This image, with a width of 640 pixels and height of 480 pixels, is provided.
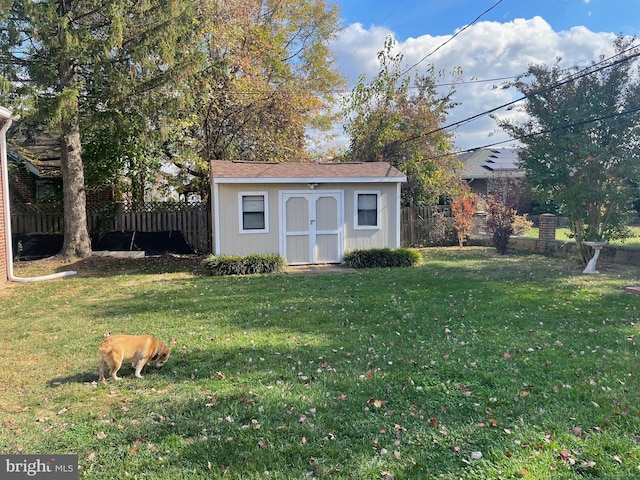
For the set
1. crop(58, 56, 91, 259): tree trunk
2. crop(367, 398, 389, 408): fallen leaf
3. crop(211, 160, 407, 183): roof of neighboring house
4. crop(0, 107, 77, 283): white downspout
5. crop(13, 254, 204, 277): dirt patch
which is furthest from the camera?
crop(58, 56, 91, 259): tree trunk

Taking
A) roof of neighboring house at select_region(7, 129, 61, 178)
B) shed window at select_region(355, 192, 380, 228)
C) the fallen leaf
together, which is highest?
roof of neighboring house at select_region(7, 129, 61, 178)

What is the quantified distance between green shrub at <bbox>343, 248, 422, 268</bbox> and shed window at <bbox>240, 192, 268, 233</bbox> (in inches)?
97.3

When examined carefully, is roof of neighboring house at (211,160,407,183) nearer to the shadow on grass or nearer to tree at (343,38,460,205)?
tree at (343,38,460,205)

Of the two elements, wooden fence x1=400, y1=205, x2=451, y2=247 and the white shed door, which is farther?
wooden fence x1=400, y1=205, x2=451, y2=247

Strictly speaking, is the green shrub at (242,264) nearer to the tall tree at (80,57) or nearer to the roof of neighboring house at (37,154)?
the tall tree at (80,57)

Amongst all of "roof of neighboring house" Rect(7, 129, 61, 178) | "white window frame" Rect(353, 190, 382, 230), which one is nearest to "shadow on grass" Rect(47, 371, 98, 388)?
"white window frame" Rect(353, 190, 382, 230)

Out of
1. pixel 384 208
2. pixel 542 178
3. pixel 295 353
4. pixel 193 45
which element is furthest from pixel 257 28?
pixel 295 353

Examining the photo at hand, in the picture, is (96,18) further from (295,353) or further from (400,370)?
(400,370)

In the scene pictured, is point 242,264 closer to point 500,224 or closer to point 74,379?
point 74,379

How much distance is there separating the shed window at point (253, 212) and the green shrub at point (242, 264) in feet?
2.94

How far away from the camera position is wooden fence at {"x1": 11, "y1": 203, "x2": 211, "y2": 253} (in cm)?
1392

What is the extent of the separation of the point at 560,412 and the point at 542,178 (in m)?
8.56

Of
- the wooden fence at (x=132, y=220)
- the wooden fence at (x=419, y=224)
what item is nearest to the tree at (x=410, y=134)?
the wooden fence at (x=419, y=224)

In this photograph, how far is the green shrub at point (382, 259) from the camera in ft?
37.7
